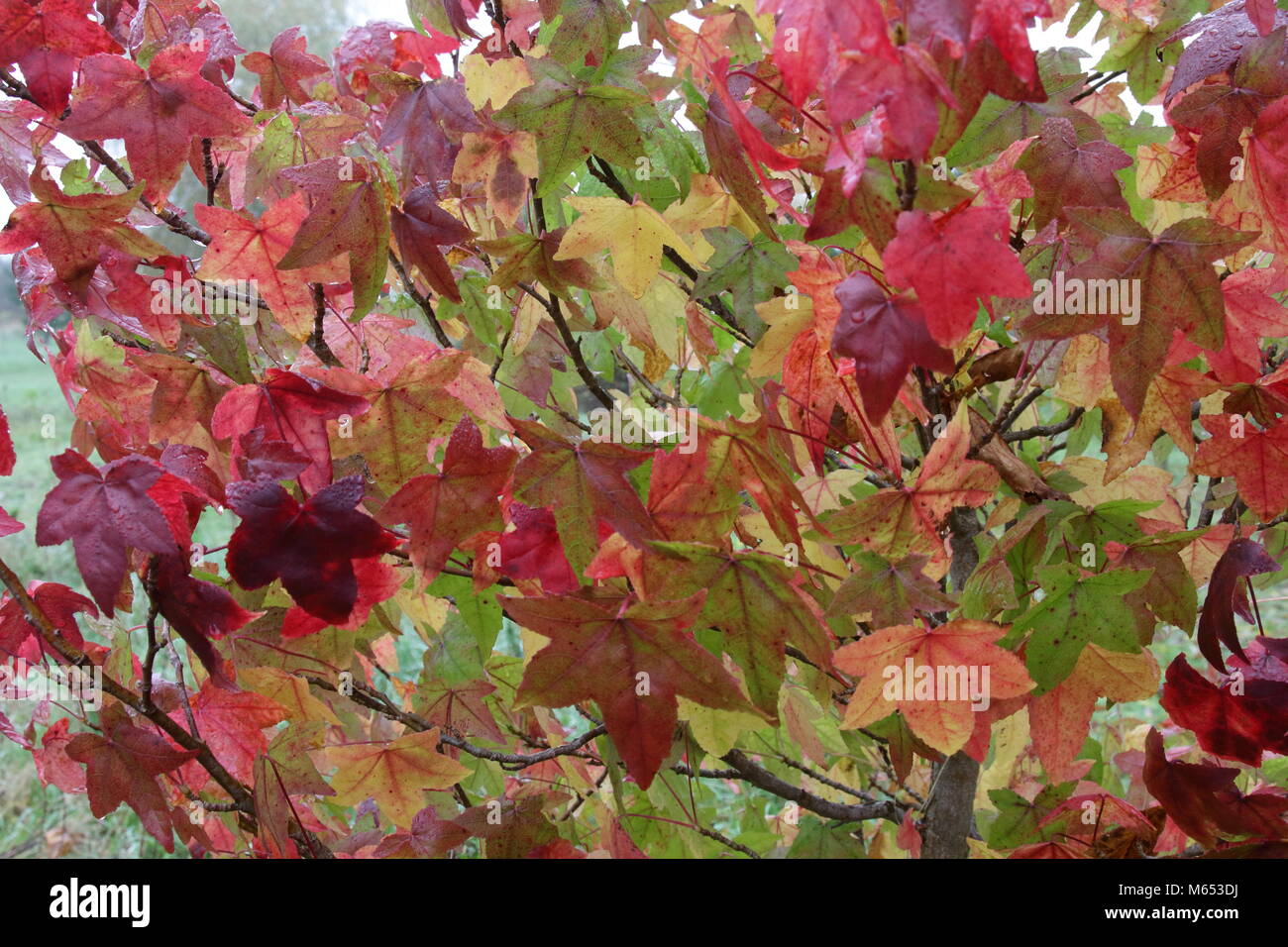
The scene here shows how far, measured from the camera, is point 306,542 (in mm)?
859

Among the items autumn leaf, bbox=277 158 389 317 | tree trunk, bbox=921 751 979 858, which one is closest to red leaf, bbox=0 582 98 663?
autumn leaf, bbox=277 158 389 317

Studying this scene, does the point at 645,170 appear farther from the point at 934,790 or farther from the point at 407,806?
the point at 934,790

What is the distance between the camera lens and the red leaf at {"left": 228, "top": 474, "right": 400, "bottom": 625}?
2.77 feet

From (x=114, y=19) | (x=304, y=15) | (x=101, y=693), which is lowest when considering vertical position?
(x=101, y=693)

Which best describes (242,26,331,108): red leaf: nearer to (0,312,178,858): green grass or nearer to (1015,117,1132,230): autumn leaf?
(0,312,178,858): green grass

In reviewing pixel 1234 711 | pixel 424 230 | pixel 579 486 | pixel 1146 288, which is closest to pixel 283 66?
pixel 424 230

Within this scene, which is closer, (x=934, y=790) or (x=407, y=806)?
(x=407, y=806)

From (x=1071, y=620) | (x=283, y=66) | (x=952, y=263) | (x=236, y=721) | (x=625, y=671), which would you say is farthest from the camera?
(x=283, y=66)

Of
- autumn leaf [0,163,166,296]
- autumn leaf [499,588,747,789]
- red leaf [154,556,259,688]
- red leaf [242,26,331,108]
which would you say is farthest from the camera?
red leaf [242,26,331,108]

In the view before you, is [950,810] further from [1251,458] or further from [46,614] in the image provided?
[46,614]

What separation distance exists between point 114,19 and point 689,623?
1.06 meters

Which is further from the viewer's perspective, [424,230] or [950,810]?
[950,810]

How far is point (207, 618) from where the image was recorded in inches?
35.8
